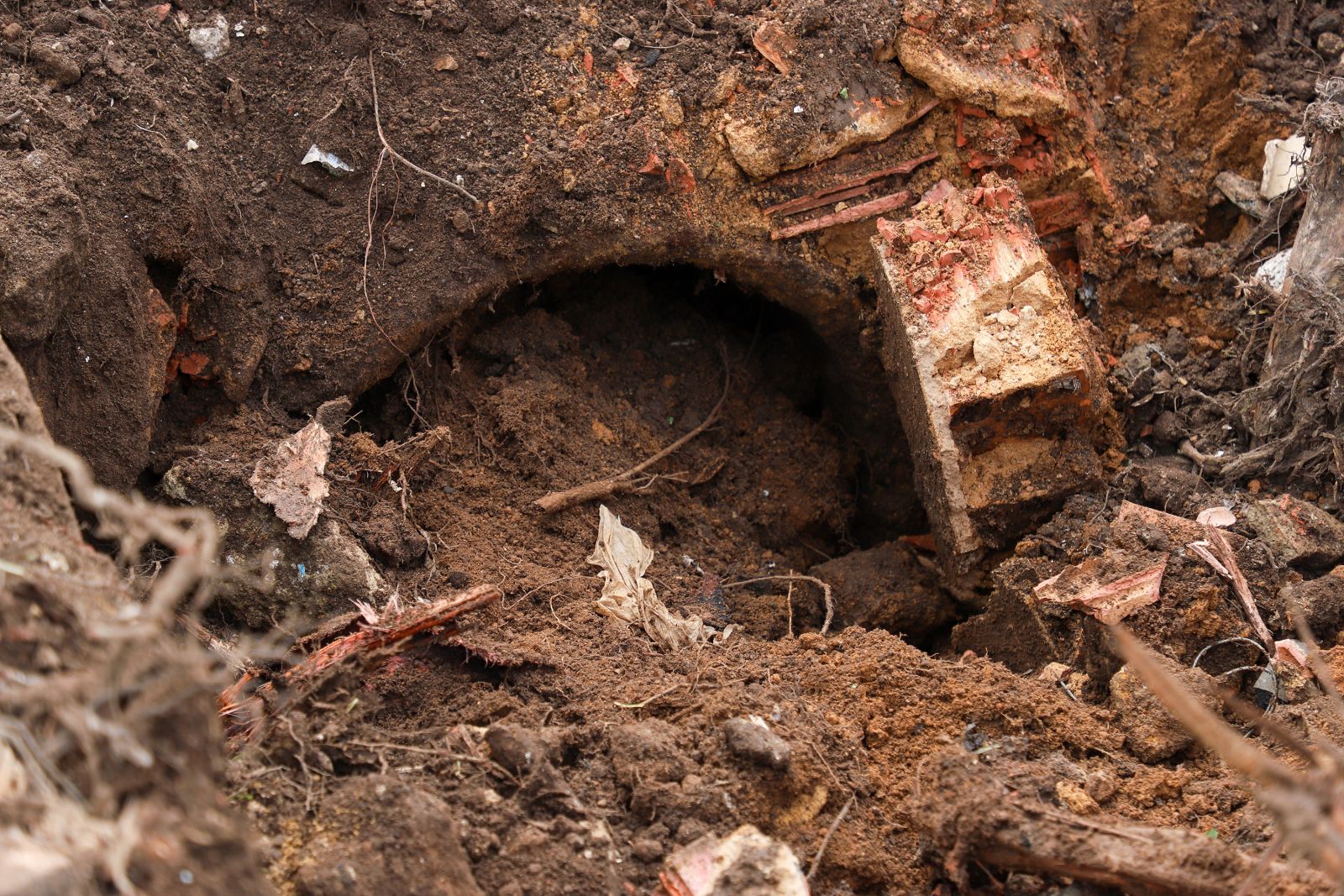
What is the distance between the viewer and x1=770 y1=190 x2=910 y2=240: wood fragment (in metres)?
3.70

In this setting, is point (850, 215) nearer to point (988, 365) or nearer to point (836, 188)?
point (836, 188)

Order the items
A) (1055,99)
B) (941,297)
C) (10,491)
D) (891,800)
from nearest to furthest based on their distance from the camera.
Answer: (10,491) → (891,800) → (941,297) → (1055,99)

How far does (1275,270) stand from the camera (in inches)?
141

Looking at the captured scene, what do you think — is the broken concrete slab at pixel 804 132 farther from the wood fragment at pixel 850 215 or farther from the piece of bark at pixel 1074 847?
the piece of bark at pixel 1074 847

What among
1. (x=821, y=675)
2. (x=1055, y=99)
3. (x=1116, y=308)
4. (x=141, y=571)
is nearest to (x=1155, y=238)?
(x=1116, y=308)

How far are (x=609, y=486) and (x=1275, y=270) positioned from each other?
2.34 m

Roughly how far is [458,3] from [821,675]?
246 cm

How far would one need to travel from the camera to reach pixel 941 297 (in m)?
3.38

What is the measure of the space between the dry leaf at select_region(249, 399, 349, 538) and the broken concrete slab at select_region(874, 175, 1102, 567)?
1.83m

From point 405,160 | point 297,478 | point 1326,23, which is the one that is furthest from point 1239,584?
point 405,160

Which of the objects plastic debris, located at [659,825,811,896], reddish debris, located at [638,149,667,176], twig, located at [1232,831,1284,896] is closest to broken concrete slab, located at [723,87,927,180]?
reddish debris, located at [638,149,667,176]

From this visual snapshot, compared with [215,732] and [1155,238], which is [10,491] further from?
[1155,238]

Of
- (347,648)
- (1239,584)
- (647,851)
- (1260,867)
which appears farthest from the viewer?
(1239,584)

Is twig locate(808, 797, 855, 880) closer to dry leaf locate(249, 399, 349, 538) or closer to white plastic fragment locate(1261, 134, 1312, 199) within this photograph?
dry leaf locate(249, 399, 349, 538)
